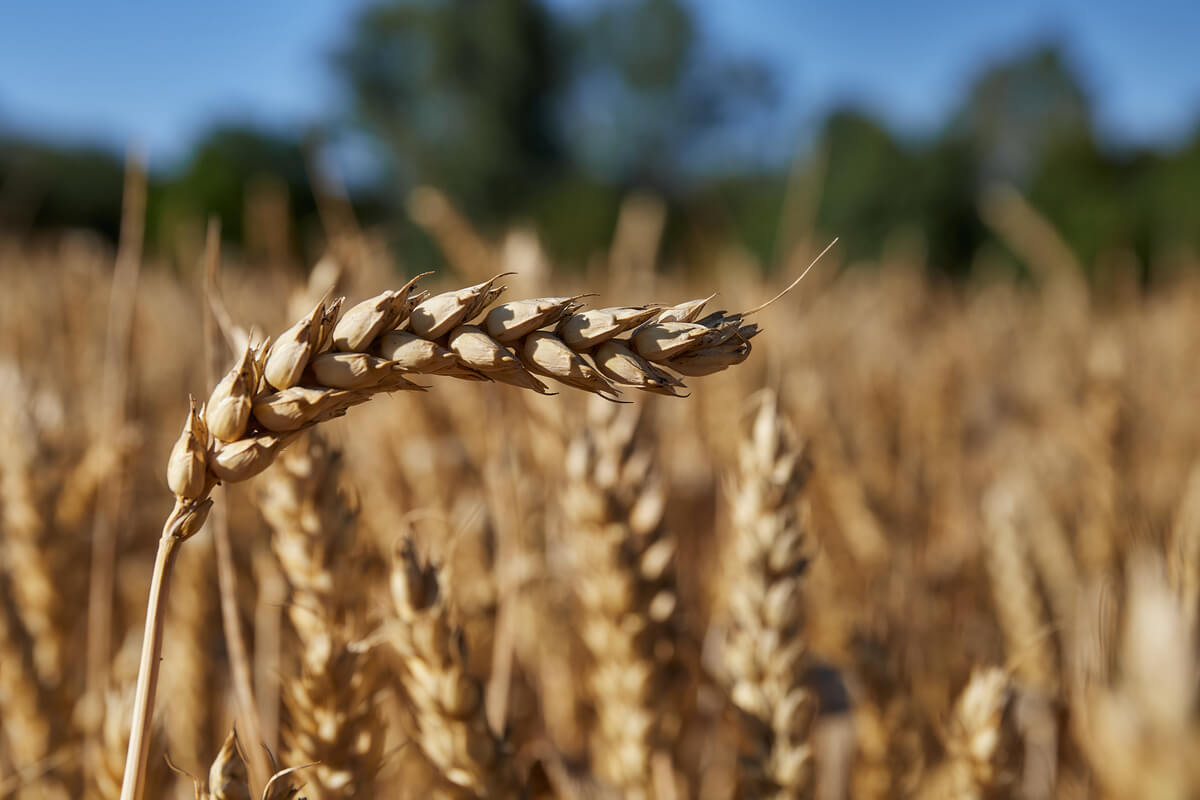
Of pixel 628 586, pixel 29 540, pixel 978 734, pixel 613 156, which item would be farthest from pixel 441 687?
pixel 613 156

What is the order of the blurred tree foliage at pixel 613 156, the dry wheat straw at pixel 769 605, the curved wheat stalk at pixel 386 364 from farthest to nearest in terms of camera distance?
the blurred tree foliage at pixel 613 156 < the dry wheat straw at pixel 769 605 < the curved wheat stalk at pixel 386 364

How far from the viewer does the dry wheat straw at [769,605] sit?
68 cm

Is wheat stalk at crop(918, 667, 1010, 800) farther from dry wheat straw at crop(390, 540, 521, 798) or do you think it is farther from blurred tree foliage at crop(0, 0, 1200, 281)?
blurred tree foliage at crop(0, 0, 1200, 281)

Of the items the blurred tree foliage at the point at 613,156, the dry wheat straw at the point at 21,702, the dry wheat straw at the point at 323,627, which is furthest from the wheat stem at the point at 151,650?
the blurred tree foliage at the point at 613,156

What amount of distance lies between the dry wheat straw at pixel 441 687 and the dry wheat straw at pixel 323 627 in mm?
36

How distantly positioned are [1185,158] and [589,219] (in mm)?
7377

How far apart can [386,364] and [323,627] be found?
11.3 inches

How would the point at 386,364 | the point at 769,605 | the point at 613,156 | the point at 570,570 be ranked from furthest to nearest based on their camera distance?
the point at 613,156 < the point at 570,570 < the point at 769,605 < the point at 386,364

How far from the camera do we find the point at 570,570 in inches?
49.0

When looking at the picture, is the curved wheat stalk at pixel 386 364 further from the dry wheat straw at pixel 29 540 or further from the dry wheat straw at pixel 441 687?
the dry wheat straw at pixel 29 540

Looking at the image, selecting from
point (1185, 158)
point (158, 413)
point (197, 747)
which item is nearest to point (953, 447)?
point (197, 747)

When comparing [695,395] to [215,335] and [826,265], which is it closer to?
[826,265]

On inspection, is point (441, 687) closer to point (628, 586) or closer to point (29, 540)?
point (628, 586)

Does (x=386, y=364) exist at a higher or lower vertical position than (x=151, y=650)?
higher
